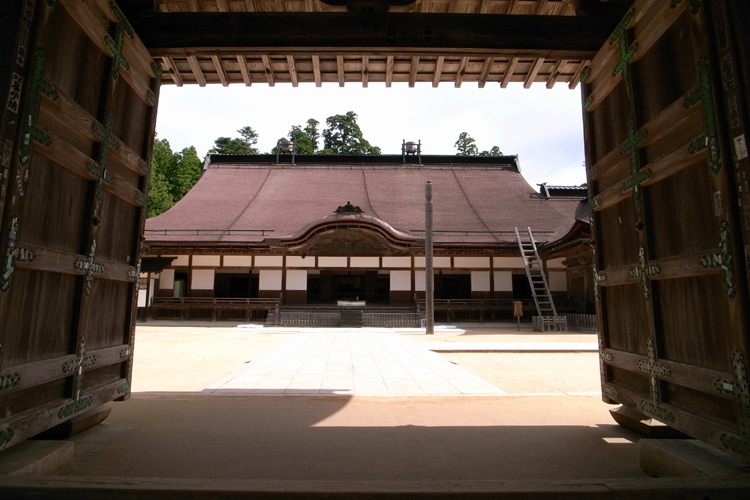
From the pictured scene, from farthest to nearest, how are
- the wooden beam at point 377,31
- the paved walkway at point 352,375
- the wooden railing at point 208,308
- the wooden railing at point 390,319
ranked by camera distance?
1. the wooden railing at point 208,308
2. the wooden railing at point 390,319
3. the paved walkway at point 352,375
4. the wooden beam at point 377,31

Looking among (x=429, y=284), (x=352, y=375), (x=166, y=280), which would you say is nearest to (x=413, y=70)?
(x=352, y=375)

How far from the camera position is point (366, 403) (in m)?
4.17

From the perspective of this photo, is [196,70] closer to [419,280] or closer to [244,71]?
[244,71]

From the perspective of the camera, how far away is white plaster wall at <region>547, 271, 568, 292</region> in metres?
17.3

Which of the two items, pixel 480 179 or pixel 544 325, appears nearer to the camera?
pixel 544 325

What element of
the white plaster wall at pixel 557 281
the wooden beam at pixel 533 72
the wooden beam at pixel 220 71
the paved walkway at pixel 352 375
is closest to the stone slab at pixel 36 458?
the paved walkway at pixel 352 375

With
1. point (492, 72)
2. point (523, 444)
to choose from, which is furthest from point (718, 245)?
point (492, 72)

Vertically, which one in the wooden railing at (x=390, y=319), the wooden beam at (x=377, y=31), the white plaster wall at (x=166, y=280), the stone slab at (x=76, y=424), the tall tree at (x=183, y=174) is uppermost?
the tall tree at (x=183, y=174)

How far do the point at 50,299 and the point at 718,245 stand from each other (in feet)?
11.7

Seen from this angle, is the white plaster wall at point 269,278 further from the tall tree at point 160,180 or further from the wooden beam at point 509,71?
the wooden beam at point 509,71

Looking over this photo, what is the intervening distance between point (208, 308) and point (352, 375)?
41.4 ft

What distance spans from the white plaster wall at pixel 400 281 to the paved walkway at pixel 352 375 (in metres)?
8.68

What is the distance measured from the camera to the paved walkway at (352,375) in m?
4.78

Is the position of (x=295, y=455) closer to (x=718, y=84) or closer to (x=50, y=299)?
(x=50, y=299)
